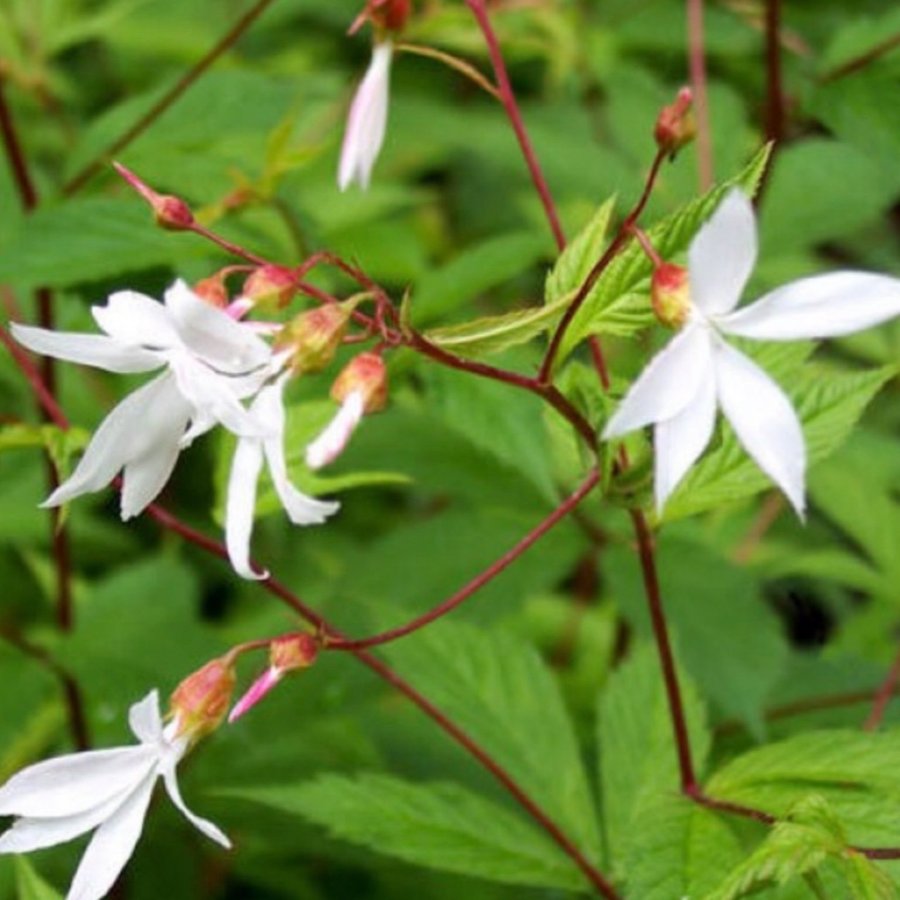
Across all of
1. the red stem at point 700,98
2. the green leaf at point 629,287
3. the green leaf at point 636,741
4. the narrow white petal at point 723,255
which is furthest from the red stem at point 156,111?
the narrow white petal at point 723,255

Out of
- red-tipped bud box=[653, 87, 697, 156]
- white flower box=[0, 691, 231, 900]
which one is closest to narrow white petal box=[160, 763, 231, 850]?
white flower box=[0, 691, 231, 900]

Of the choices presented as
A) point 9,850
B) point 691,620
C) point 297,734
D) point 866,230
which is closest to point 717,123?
point 691,620

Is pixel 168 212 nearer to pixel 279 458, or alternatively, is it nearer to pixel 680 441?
pixel 279 458

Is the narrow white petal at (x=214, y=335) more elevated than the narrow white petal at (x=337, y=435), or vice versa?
the narrow white petal at (x=214, y=335)

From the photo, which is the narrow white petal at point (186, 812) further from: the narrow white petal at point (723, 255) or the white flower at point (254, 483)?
the narrow white petal at point (723, 255)

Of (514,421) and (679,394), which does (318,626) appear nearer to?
(679,394)

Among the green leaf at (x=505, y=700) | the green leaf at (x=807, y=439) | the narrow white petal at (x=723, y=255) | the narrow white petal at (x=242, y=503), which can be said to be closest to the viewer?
the narrow white petal at (x=723, y=255)

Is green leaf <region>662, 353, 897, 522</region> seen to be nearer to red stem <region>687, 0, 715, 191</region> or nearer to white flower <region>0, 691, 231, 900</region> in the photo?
white flower <region>0, 691, 231, 900</region>
